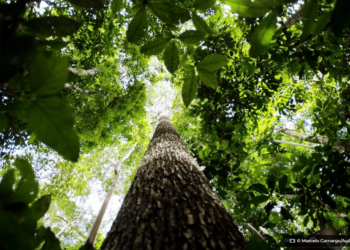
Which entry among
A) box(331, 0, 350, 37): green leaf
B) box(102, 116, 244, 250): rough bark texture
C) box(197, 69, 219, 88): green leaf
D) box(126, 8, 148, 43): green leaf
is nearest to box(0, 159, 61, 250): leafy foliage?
box(102, 116, 244, 250): rough bark texture

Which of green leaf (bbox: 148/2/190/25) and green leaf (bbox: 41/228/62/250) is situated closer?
green leaf (bbox: 41/228/62/250)

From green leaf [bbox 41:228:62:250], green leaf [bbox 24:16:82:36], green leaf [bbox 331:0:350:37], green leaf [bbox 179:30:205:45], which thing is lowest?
green leaf [bbox 41:228:62:250]

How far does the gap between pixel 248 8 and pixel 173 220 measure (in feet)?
3.66

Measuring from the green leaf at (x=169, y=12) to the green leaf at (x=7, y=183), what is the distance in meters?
0.84

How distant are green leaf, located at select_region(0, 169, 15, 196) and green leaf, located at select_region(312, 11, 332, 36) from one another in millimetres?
1183

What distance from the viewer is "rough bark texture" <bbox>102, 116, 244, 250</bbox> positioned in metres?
0.89

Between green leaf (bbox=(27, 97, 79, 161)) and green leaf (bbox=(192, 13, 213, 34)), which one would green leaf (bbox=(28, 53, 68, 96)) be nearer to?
green leaf (bbox=(27, 97, 79, 161))

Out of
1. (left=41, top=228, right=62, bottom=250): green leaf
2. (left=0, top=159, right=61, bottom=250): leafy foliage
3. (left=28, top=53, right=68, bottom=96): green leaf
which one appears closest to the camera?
(left=28, top=53, right=68, bottom=96): green leaf

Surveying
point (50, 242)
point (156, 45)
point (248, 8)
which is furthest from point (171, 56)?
point (50, 242)

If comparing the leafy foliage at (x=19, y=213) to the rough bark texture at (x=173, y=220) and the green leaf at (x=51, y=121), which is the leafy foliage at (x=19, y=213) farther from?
the rough bark texture at (x=173, y=220)

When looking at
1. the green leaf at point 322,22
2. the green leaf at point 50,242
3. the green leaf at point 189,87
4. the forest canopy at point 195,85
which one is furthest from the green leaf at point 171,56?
the green leaf at point 50,242

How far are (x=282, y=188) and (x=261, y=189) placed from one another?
194mm

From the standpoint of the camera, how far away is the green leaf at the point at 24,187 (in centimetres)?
54

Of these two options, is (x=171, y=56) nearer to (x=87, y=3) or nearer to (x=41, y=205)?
(x=87, y=3)
